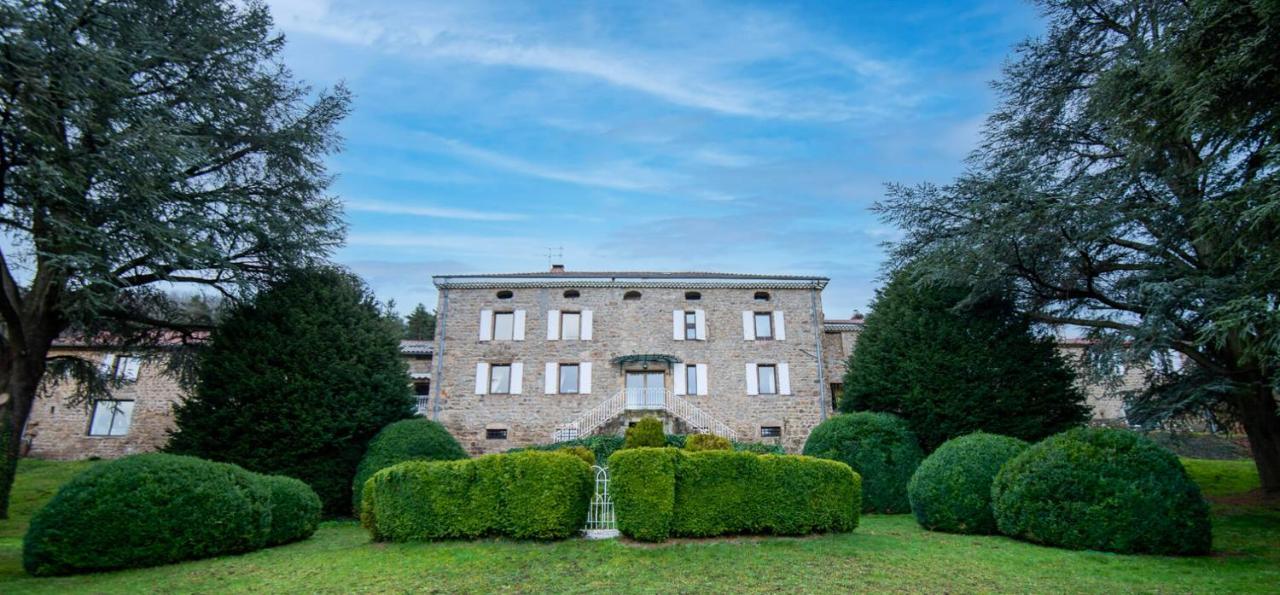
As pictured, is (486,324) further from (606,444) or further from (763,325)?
(763,325)

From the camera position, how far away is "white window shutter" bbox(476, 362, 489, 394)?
25406mm

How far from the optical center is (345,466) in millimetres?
14891

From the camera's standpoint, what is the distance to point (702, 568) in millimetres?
7586

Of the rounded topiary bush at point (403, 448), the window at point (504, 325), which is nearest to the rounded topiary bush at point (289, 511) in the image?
the rounded topiary bush at point (403, 448)

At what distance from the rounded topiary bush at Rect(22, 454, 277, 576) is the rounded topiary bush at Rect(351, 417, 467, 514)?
4.72 meters

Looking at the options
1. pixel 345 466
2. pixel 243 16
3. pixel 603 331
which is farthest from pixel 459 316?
pixel 243 16

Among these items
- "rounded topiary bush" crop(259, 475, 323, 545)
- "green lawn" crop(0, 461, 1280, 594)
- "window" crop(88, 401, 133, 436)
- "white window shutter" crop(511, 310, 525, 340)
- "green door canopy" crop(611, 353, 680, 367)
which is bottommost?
"green lawn" crop(0, 461, 1280, 594)

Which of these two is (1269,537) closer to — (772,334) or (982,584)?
(982,584)

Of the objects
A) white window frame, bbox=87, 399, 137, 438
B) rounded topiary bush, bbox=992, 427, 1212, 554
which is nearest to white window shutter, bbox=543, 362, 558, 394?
white window frame, bbox=87, 399, 137, 438

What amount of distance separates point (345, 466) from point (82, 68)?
9.09 metres

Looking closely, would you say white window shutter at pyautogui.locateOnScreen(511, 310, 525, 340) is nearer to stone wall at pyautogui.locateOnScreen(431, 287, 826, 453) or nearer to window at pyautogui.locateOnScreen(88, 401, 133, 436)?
stone wall at pyautogui.locateOnScreen(431, 287, 826, 453)

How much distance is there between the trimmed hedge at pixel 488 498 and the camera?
29.7ft

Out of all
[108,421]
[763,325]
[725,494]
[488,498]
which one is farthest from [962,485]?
[108,421]

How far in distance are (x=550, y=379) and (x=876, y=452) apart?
14088 millimetres
